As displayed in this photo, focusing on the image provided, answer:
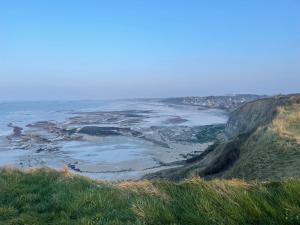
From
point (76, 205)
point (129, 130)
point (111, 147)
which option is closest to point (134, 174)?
point (111, 147)

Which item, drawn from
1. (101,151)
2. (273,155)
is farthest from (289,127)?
(101,151)

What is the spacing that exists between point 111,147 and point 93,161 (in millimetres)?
9736

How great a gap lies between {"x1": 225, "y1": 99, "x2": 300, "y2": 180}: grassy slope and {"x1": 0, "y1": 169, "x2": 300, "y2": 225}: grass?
627 cm

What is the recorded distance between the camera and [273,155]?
16.8 metres

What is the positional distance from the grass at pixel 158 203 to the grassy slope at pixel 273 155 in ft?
20.6

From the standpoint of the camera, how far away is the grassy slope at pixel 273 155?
587 inches

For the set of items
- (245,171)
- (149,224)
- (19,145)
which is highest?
(149,224)

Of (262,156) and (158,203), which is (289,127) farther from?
(158,203)

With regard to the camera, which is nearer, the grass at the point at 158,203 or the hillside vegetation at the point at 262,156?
the grass at the point at 158,203

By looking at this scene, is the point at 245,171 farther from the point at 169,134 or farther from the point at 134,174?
the point at 169,134

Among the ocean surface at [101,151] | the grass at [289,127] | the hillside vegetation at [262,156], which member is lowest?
the ocean surface at [101,151]

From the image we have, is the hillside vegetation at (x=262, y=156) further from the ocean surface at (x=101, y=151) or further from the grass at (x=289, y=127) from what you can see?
the ocean surface at (x=101, y=151)

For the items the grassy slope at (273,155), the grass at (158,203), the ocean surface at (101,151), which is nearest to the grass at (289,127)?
the grassy slope at (273,155)

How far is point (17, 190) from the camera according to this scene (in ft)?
33.7
